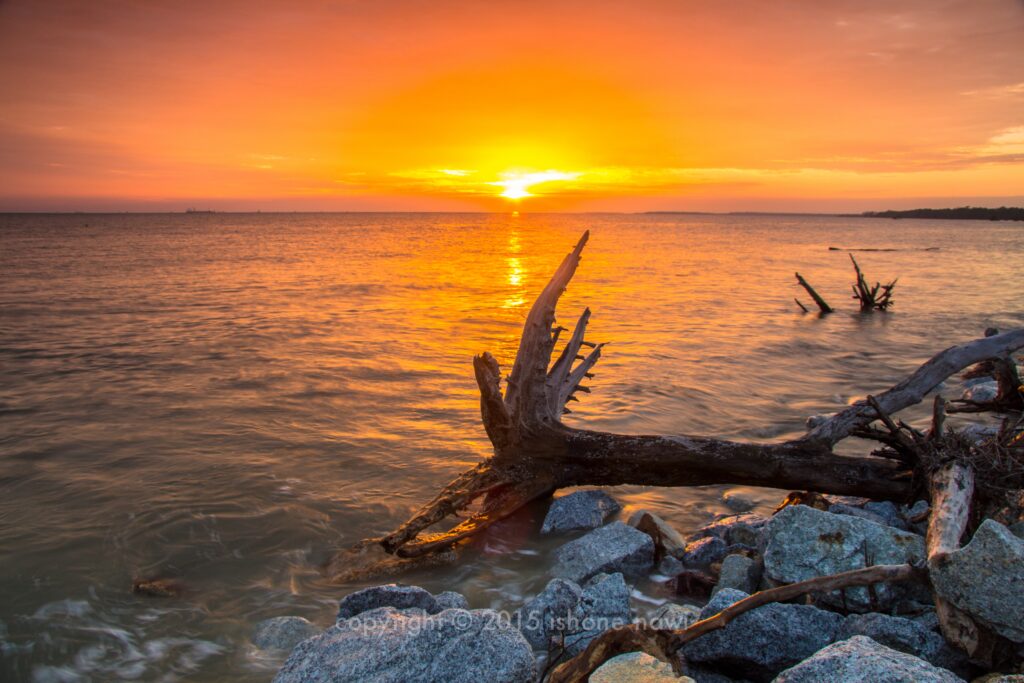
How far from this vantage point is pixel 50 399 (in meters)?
11.2

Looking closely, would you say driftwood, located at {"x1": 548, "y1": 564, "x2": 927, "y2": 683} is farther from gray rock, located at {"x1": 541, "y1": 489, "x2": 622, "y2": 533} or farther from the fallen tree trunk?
gray rock, located at {"x1": 541, "y1": 489, "x2": 622, "y2": 533}

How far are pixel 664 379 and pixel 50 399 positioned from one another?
37.5 feet

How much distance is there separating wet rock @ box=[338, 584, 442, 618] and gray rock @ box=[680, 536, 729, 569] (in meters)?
2.31

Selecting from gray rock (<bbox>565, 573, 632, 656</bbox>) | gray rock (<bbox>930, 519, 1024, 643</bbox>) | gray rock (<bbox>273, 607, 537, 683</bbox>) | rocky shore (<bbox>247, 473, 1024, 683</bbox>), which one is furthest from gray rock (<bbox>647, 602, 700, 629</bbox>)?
gray rock (<bbox>930, 519, 1024, 643</bbox>)

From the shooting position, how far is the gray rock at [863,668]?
8.71 ft

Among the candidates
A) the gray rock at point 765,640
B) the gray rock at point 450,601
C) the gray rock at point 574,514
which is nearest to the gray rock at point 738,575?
the gray rock at point 765,640

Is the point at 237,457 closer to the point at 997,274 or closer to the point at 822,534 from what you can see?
the point at 822,534

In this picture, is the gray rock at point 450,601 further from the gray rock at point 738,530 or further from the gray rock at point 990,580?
the gray rock at point 990,580

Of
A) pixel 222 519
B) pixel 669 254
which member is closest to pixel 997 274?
pixel 669 254

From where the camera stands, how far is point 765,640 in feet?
11.7

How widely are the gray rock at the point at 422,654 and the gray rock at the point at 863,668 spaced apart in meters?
1.44

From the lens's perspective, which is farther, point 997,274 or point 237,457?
point 997,274

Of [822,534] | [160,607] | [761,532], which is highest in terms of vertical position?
[822,534]

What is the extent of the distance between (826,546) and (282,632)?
13.2 feet
